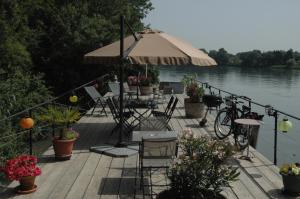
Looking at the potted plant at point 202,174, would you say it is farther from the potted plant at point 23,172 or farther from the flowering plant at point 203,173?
the potted plant at point 23,172

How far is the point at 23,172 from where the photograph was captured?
508cm

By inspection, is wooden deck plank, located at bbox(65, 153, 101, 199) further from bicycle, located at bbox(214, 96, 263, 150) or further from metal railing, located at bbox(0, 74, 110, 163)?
bicycle, located at bbox(214, 96, 263, 150)

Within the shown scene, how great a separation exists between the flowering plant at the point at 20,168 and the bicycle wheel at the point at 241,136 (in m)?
3.77

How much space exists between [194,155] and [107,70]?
18717 mm

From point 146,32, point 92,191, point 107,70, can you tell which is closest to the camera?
point 92,191

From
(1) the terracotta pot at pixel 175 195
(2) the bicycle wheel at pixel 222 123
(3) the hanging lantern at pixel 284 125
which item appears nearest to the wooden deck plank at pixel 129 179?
(1) the terracotta pot at pixel 175 195

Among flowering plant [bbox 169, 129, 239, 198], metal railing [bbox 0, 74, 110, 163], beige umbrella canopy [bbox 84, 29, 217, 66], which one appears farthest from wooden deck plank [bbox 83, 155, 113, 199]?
beige umbrella canopy [bbox 84, 29, 217, 66]

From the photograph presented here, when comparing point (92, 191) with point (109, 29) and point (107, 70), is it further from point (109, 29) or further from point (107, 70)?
point (109, 29)

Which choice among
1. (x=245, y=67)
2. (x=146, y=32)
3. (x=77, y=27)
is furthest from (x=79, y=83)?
(x=245, y=67)

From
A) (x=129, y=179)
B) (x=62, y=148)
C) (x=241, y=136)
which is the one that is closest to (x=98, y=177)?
(x=129, y=179)

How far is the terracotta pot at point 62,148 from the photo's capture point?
6547 mm

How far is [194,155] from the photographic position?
Result: 4.29 meters

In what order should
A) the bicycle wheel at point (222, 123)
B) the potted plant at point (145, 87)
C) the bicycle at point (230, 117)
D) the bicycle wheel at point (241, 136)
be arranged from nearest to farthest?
1. the bicycle wheel at point (241, 136)
2. the bicycle at point (230, 117)
3. the bicycle wheel at point (222, 123)
4. the potted plant at point (145, 87)

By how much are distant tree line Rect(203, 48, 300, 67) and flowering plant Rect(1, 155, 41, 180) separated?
305ft
